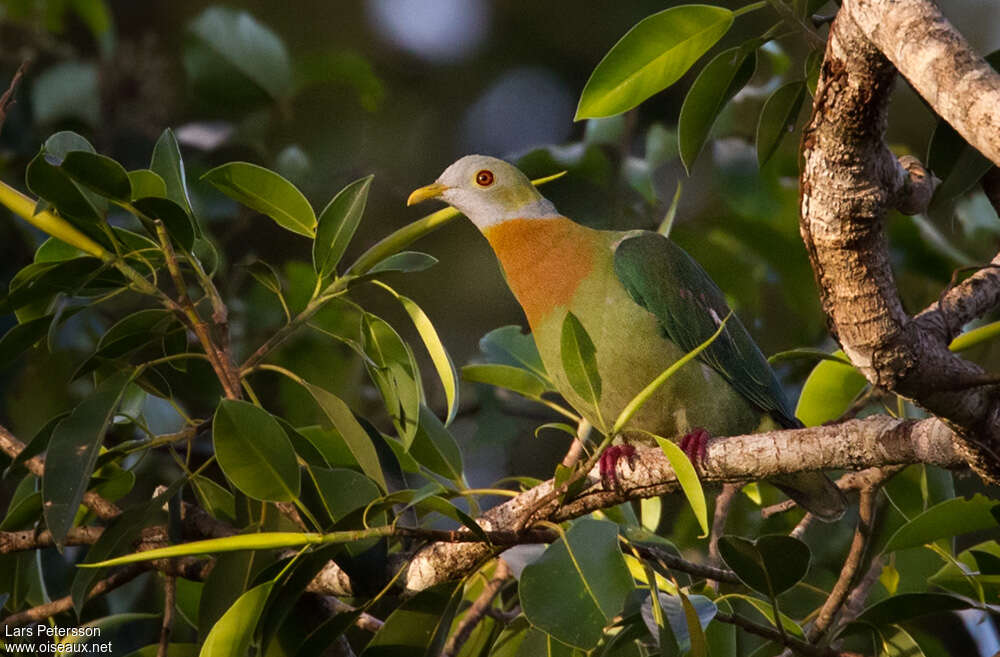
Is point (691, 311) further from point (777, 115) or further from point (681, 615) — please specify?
point (681, 615)

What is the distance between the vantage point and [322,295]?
192cm

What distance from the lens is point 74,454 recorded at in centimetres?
175

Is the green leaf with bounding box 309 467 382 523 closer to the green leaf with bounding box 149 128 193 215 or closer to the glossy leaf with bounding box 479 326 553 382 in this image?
the green leaf with bounding box 149 128 193 215

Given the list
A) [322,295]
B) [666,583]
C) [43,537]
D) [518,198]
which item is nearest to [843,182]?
[666,583]

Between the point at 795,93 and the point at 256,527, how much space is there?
49.9 inches

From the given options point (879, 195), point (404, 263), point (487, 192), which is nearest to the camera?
point (879, 195)

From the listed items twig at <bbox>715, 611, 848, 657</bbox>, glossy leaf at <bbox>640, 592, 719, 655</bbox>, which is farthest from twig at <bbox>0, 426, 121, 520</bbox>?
twig at <bbox>715, 611, 848, 657</bbox>

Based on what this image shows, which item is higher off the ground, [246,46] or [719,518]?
[246,46]

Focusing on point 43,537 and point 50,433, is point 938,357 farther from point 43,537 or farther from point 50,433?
point 43,537

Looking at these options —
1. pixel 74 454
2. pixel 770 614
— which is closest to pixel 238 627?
pixel 74 454

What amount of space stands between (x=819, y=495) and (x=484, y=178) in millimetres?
1134

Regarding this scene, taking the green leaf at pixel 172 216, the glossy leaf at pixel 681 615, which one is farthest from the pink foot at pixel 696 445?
the green leaf at pixel 172 216

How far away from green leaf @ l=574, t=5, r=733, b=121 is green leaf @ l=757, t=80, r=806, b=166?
0.85ft

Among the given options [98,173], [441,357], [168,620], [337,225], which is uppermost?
[98,173]
